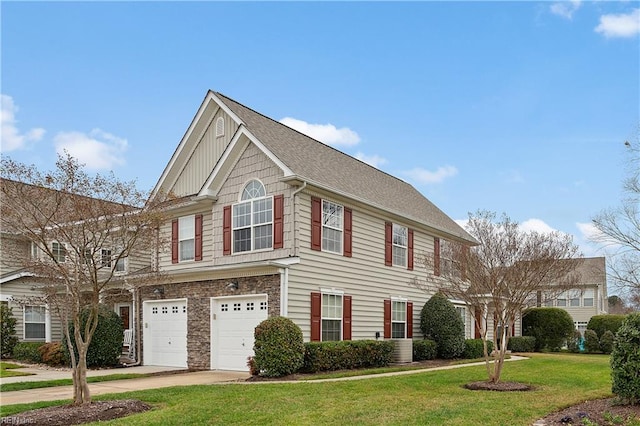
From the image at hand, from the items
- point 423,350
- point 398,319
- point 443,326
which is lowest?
point 423,350

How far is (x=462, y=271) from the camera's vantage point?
15031 millimetres

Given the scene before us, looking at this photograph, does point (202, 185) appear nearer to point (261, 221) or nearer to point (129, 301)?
point (261, 221)

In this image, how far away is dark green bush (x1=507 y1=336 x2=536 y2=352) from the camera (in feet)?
95.1

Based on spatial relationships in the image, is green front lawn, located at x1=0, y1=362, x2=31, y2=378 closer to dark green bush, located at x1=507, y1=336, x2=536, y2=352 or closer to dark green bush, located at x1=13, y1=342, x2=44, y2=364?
dark green bush, located at x1=13, y1=342, x2=44, y2=364

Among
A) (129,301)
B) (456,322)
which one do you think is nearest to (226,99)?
(129,301)

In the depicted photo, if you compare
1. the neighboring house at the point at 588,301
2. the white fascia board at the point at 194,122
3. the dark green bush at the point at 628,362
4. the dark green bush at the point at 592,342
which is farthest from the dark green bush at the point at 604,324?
the dark green bush at the point at 628,362

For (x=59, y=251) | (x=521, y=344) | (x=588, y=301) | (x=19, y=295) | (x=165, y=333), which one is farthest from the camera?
(x=588, y=301)

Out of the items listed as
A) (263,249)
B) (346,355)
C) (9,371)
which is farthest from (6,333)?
(346,355)

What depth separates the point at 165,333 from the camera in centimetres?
1989

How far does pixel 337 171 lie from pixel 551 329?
1762cm

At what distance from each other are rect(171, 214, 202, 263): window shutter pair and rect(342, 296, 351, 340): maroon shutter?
5049 mm

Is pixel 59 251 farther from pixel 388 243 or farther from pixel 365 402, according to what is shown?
pixel 388 243

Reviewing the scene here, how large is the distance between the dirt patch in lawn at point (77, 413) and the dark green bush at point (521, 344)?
2216cm

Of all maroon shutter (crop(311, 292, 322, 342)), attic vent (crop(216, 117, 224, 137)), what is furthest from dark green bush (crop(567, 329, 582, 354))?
attic vent (crop(216, 117, 224, 137))
